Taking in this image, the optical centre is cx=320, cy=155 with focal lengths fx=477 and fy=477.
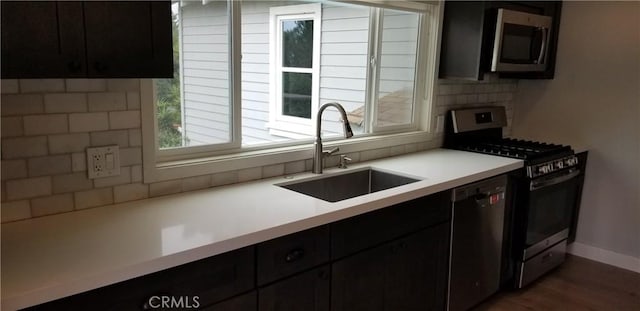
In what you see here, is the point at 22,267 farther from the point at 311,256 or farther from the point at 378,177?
the point at 378,177

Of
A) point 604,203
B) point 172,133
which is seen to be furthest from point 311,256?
point 604,203

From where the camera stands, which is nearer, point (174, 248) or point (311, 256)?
point (174, 248)

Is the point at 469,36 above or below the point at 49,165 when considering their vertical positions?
above

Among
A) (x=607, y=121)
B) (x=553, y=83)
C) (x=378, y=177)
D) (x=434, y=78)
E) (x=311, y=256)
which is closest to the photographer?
(x=311, y=256)

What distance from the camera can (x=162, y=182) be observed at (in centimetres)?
201

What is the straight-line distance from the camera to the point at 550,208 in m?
3.26

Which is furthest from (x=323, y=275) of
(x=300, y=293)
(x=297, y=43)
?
(x=297, y=43)

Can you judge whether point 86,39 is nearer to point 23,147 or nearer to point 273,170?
point 23,147

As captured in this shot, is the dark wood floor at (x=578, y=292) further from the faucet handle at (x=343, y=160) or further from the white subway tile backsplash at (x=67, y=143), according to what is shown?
the white subway tile backsplash at (x=67, y=143)

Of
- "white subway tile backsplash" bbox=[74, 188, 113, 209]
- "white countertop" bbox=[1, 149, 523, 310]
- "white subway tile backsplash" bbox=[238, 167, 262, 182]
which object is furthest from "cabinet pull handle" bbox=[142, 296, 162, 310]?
"white subway tile backsplash" bbox=[238, 167, 262, 182]

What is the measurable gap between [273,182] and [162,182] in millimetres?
541

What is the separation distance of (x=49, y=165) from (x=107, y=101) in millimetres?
304

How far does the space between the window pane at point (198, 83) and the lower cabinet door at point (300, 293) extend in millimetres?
827

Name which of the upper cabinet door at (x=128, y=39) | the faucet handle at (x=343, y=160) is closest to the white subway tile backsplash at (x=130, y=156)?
the upper cabinet door at (x=128, y=39)
